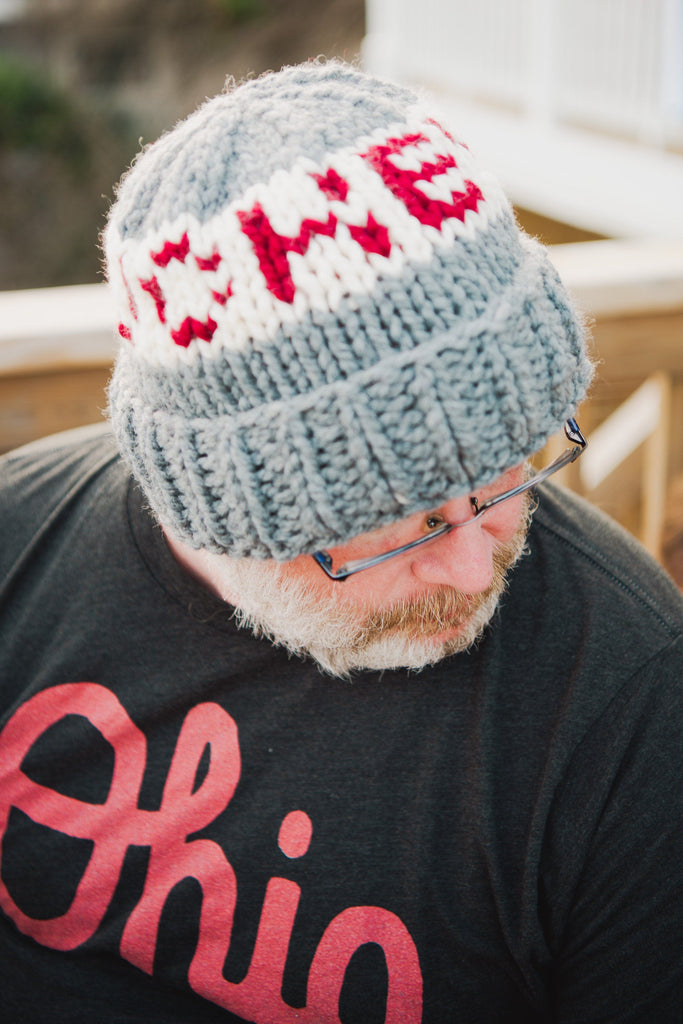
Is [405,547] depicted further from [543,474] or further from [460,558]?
[543,474]

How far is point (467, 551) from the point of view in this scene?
1027mm

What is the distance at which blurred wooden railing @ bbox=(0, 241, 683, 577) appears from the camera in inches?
63.0

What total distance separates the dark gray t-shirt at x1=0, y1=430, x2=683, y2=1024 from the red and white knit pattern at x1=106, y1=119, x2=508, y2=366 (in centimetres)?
52

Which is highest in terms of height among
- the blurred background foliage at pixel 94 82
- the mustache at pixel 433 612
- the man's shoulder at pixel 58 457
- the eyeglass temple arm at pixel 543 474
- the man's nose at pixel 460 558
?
the eyeglass temple arm at pixel 543 474

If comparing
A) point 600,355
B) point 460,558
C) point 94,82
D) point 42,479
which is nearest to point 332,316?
point 460,558

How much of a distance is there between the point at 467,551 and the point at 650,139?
454 centimetres

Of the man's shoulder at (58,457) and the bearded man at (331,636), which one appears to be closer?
the bearded man at (331,636)

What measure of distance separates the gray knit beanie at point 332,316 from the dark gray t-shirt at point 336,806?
13.7 inches

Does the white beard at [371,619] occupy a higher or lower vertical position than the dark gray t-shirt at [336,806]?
higher

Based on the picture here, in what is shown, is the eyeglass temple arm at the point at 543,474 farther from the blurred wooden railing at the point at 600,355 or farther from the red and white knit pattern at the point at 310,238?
the blurred wooden railing at the point at 600,355

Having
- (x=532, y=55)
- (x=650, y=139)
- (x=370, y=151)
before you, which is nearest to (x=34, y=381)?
(x=370, y=151)

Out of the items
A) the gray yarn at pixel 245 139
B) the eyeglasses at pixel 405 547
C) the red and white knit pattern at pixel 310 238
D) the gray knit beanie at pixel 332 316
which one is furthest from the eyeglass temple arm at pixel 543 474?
the gray yarn at pixel 245 139

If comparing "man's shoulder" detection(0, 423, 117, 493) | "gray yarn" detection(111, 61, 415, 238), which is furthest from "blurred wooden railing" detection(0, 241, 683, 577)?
"gray yarn" detection(111, 61, 415, 238)

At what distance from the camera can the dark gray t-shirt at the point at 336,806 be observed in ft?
3.47
